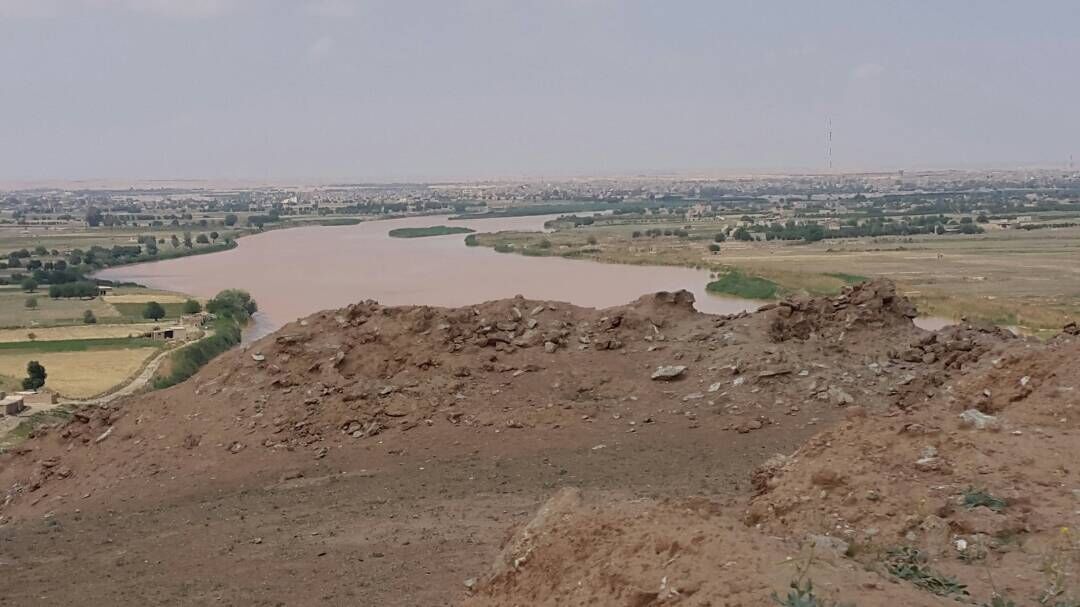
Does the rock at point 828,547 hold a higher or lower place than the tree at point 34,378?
higher

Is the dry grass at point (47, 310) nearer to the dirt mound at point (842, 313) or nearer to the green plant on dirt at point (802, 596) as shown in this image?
the dirt mound at point (842, 313)

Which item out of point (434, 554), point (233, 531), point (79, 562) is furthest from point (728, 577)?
point (79, 562)

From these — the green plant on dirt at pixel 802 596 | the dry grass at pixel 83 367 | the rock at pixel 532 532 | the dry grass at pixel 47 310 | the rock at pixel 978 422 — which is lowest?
the dry grass at pixel 83 367

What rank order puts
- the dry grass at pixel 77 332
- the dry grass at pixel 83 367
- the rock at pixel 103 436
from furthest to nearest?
1. the dry grass at pixel 77 332
2. the dry grass at pixel 83 367
3. the rock at pixel 103 436

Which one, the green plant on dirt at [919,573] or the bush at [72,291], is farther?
the bush at [72,291]

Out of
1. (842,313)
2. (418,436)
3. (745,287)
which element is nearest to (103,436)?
(418,436)

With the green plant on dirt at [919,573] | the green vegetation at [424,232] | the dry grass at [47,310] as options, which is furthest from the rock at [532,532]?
the green vegetation at [424,232]

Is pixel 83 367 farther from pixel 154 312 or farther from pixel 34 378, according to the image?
pixel 154 312

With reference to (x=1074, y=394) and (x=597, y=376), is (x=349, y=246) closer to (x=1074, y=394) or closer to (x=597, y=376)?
(x=597, y=376)
